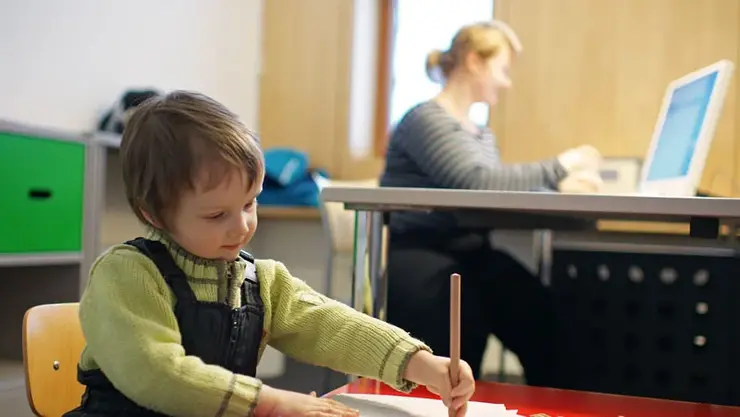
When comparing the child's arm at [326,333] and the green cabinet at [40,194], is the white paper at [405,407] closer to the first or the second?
the child's arm at [326,333]

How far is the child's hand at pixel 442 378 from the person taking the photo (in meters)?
0.84

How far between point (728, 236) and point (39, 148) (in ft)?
6.54

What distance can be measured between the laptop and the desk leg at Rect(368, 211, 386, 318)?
618mm

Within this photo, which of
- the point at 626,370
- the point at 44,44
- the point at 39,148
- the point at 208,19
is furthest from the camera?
the point at 208,19

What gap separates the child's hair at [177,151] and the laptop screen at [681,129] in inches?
46.2

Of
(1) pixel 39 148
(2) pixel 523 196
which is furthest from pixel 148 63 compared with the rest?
(2) pixel 523 196

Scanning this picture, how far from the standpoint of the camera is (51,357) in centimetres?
112

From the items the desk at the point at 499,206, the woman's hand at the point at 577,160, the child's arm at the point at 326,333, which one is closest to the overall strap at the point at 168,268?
the child's arm at the point at 326,333

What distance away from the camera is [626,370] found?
171 centimetres

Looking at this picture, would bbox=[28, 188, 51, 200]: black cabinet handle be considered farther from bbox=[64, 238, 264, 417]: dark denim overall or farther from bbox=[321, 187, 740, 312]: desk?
bbox=[64, 238, 264, 417]: dark denim overall

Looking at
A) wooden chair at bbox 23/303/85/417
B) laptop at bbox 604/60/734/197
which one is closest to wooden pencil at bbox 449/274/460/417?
wooden chair at bbox 23/303/85/417

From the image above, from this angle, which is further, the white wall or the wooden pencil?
the white wall

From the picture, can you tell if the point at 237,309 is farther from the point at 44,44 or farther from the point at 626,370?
the point at 44,44

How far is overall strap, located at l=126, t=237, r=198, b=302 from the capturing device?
2.69 feet
